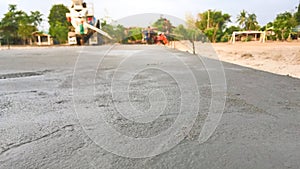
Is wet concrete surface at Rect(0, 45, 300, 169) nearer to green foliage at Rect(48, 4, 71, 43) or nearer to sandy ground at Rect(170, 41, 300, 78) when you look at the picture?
sandy ground at Rect(170, 41, 300, 78)

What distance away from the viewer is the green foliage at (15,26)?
28.2m

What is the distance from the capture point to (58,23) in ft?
101

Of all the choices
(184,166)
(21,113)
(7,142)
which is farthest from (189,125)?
(21,113)

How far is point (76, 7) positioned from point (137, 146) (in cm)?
2313

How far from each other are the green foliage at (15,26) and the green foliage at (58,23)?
8.64ft

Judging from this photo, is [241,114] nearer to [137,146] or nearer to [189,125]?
[189,125]

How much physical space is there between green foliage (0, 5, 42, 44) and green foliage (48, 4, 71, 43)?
2634 millimetres

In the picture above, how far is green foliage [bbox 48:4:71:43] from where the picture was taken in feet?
97.1

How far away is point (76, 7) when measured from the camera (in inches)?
882

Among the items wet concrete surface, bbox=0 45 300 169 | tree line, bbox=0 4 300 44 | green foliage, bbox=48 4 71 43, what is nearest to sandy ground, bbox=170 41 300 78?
wet concrete surface, bbox=0 45 300 169

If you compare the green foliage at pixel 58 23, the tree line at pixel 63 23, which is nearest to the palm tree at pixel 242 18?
the tree line at pixel 63 23

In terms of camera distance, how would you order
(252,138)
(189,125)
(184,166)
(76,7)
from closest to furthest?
(184,166), (252,138), (189,125), (76,7)

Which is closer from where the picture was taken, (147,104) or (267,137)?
(267,137)

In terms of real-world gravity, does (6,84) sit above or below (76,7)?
below
